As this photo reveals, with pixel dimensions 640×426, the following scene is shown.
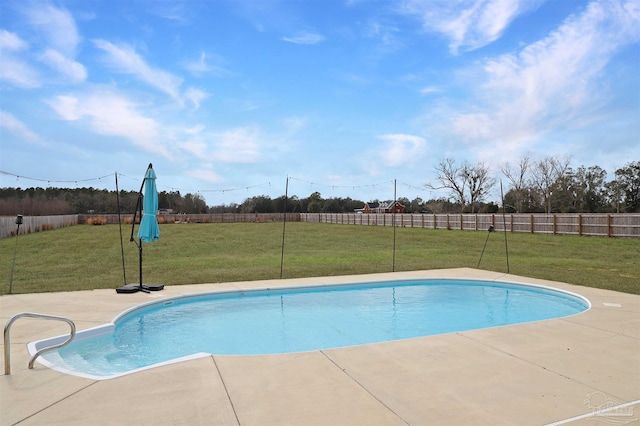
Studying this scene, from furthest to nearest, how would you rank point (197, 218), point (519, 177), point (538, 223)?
point (197, 218)
point (519, 177)
point (538, 223)

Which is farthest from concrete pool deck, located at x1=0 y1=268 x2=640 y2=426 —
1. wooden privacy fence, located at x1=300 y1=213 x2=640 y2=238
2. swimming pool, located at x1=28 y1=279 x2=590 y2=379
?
wooden privacy fence, located at x1=300 y1=213 x2=640 y2=238

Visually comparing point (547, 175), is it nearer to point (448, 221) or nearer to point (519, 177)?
point (519, 177)

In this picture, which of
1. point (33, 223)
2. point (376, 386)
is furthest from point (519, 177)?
point (376, 386)

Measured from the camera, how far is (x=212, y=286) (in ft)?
25.9

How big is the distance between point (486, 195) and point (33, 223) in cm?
4290

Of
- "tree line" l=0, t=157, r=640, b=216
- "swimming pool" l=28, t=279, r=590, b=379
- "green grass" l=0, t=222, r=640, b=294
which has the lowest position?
"swimming pool" l=28, t=279, r=590, b=379

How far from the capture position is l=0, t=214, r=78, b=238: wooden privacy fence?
2274 centimetres

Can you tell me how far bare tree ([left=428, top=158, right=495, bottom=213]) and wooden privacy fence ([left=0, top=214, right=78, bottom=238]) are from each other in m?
39.5

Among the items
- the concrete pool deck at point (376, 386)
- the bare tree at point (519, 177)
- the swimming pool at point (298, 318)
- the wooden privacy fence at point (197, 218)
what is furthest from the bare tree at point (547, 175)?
the concrete pool deck at point (376, 386)

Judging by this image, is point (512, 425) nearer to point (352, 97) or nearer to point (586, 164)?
point (352, 97)

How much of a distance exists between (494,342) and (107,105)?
11317mm

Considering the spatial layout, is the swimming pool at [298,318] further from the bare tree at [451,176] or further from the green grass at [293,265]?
the bare tree at [451,176]

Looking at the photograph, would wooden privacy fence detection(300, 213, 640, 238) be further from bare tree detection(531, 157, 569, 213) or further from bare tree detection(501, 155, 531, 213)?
bare tree detection(531, 157, 569, 213)

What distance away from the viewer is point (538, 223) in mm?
23438
